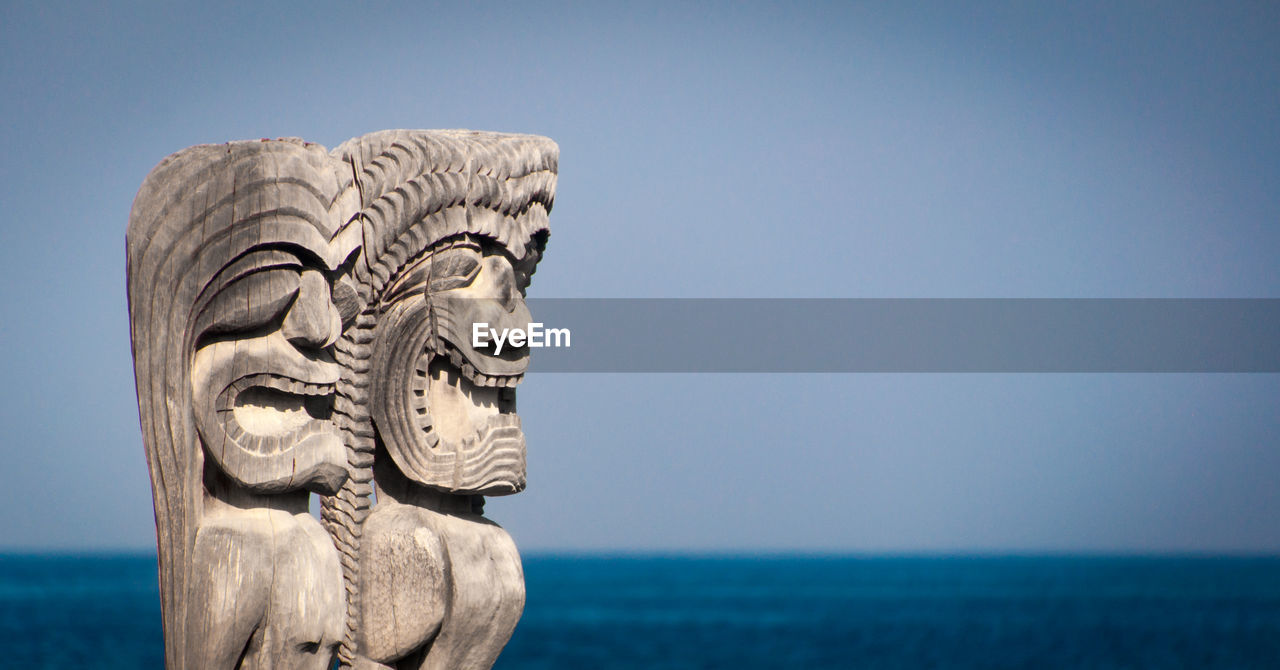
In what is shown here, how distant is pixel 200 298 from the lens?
13.9ft

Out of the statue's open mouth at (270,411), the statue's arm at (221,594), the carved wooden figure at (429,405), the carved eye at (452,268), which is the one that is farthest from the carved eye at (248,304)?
the carved eye at (452,268)

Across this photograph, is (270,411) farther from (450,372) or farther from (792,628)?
(792,628)

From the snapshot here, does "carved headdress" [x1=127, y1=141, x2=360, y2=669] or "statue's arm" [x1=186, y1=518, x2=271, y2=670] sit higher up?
"carved headdress" [x1=127, y1=141, x2=360, y2=669]

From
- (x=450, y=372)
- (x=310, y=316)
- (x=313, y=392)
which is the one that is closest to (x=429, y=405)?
(x=450, y=372)

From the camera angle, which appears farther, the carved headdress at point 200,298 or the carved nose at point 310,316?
the carved nose at point 310,316

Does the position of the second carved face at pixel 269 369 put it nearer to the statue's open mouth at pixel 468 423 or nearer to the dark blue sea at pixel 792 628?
the statue's open mouth at pixel 468 423

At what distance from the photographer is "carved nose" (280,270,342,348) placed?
4.36 m

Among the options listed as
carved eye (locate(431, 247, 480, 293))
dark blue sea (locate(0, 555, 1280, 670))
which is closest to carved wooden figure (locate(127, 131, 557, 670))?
carved eye (locate(431, 247, 480, 293))

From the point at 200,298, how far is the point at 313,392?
1.58 feet

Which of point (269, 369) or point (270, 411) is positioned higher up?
point (269, 369)

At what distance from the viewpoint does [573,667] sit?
20.9 metres

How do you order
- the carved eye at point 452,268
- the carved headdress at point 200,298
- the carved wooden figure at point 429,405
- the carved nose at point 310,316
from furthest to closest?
1. the carved eye at point 452,268
2. the carved wooden figure at point 429,405
3. the carved nose at point 310,316
4. the carved headdress at point 200,298

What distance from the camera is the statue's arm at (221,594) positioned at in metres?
4.27

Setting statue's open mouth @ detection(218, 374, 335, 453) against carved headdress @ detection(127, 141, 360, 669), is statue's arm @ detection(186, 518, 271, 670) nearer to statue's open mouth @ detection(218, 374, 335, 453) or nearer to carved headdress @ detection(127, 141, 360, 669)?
carved headdress @ detection(127, 141, 360, 669)
